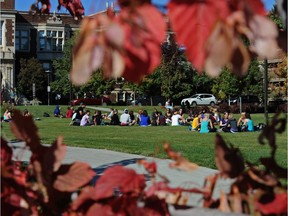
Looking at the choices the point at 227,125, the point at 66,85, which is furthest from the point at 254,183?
the point at 66,85

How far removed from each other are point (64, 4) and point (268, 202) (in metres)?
2.81

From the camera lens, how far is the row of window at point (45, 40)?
75.4 m

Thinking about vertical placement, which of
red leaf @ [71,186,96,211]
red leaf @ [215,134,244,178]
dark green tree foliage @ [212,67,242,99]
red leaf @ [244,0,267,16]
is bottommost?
red leaf @ [71,186,96,211]

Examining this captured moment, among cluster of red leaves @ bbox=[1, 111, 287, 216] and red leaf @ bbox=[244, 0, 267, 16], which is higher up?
red leaf @ bbox=[244, 0, 267, 16]

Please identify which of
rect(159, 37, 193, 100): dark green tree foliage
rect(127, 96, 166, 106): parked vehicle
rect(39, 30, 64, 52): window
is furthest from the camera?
rect(39, 30, 64, 52): window

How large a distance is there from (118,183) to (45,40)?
7708cm

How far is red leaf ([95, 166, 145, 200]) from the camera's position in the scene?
5.23 feet

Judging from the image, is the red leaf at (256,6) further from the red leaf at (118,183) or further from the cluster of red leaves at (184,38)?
the red leaf at (118,183)

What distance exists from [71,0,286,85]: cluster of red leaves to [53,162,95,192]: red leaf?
59cm

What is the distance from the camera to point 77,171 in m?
1.74

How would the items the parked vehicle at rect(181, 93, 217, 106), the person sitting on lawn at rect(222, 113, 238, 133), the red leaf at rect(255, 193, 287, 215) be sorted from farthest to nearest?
the parked vehicle at rect(181, 93, 217, 106), the person sitting on lawn at rect(222, 113, 238, 133), the red leaf at rect(255, 193, 287, 215)

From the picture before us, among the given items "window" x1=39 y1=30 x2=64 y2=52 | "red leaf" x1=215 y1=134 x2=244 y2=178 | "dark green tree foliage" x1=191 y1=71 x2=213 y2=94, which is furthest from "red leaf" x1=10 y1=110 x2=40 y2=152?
"window" x1=39 y1=30 x2=64 y2=52

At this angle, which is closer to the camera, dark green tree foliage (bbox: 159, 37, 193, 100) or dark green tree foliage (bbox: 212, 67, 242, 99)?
dark green tree foliage (bbox: 212, 67, 242, 99)

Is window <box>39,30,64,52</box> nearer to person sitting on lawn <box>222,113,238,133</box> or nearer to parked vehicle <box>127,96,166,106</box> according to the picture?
parked vehicle <box>127,96,166,106</box>
